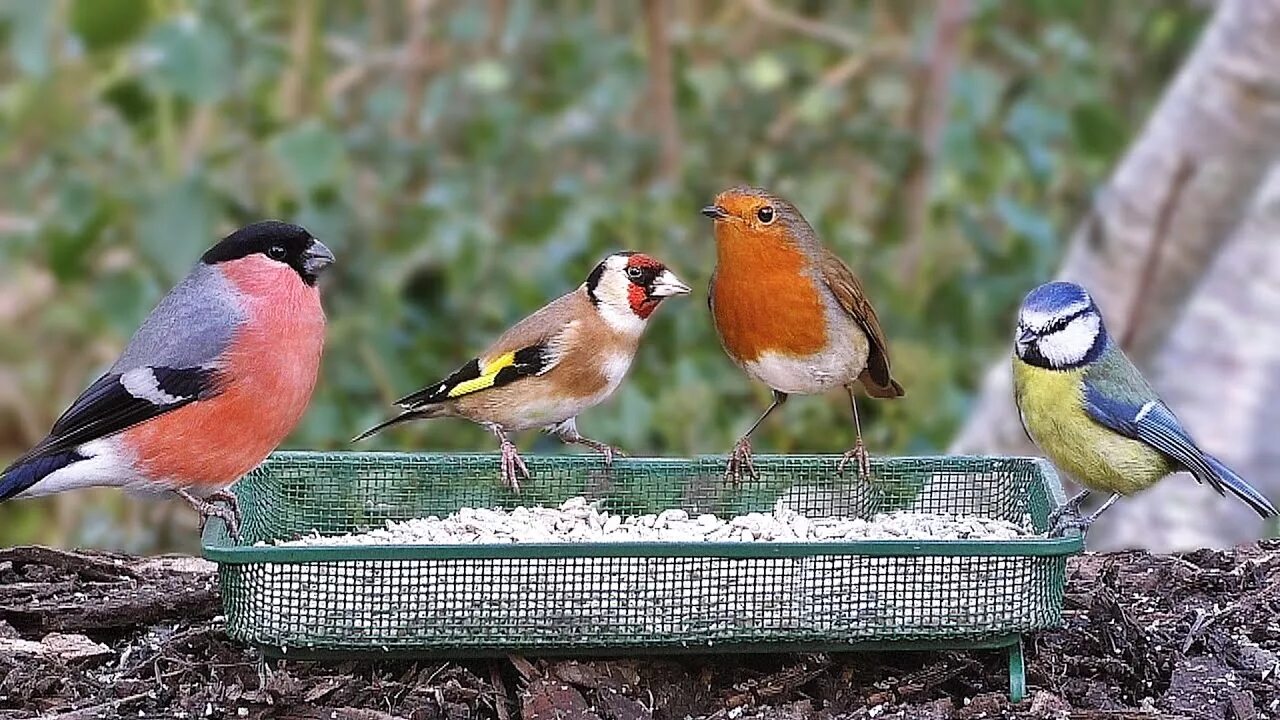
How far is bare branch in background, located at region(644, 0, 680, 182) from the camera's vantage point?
299 inches

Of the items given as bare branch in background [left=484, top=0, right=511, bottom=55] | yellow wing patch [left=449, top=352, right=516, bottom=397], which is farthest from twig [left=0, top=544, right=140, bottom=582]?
bare branch in background [left=484, top=0, right=511, bottom=55]

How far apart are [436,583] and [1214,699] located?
177cm

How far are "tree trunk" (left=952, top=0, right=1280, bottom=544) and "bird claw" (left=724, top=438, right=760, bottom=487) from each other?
6.62 feet

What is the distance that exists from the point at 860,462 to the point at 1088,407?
0.60 m

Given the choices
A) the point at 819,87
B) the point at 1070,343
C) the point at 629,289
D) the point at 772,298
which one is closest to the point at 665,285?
the point at 629,289

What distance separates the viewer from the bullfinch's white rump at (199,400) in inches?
183

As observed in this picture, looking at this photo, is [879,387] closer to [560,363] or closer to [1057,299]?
[1057,299]

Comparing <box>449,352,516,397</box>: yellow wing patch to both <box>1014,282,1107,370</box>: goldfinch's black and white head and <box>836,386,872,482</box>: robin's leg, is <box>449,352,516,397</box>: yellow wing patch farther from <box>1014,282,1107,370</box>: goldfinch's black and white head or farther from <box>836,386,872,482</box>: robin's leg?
<box>1014,282,1107,370</box>: goldfinch's black and white head

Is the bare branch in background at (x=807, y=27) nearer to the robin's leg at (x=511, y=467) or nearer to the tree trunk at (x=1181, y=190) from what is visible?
the tree trunk at (x=1181, y=190)

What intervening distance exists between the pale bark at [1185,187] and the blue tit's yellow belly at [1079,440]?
1.81 meters

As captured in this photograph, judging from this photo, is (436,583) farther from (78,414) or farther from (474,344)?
(474,344)

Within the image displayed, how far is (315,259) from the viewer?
4934 millimetres

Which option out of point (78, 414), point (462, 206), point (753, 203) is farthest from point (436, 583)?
point (462, 206)

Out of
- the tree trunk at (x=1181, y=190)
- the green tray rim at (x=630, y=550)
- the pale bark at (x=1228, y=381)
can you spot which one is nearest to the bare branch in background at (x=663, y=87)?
the tree trunk at (x=1181, y=190)
